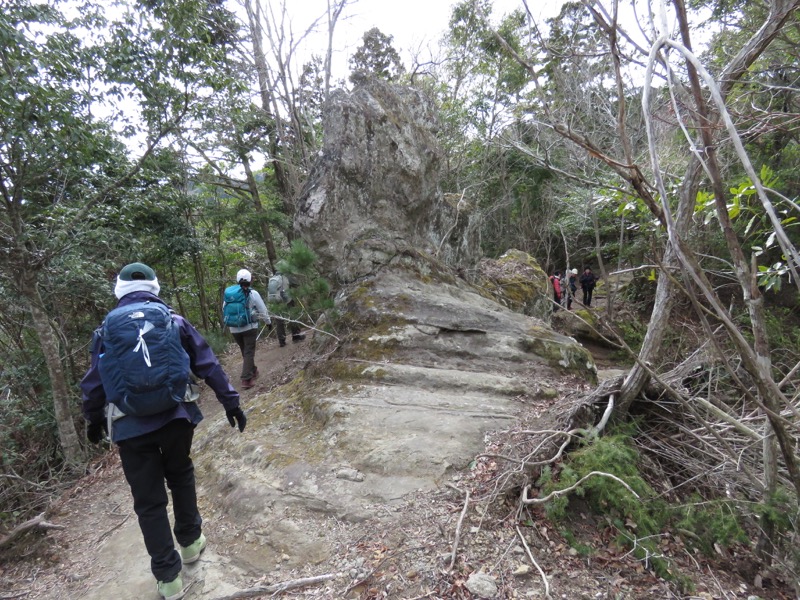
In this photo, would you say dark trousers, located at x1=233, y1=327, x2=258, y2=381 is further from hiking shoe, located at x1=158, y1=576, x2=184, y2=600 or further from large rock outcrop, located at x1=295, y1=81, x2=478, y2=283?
hiking shoe, located at x1=158, y1=576, x2=184, y2=600

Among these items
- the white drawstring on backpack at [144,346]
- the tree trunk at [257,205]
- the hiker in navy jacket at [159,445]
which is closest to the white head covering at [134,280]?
the hiker in navy jacket at [159,445]

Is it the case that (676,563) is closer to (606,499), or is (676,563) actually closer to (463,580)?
(606,499)

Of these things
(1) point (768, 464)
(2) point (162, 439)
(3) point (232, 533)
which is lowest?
(3) point (232, 533)

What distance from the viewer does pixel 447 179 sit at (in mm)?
14547

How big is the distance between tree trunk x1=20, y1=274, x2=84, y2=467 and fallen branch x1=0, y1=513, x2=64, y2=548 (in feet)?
7.87

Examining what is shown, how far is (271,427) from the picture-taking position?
4699 mm

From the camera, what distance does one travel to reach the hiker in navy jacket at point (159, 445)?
2.54m

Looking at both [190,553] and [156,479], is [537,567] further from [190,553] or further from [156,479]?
[156,479]

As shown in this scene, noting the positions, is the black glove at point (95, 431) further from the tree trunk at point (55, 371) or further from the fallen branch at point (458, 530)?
the tree trunk at point (55, 371)

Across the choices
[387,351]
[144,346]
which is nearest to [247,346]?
[387,351]

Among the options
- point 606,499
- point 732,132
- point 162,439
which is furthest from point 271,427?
point 732,132

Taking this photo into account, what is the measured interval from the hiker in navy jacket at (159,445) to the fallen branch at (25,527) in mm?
1899

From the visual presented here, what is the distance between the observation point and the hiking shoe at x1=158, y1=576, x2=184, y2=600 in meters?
2.57

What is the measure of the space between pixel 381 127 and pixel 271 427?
530cm
